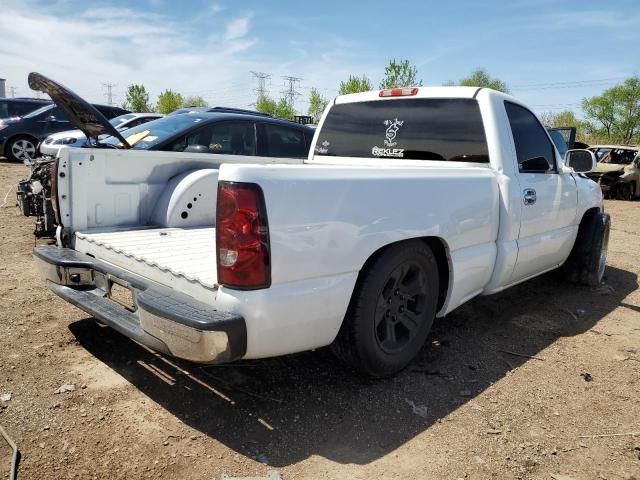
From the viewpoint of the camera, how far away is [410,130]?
4.05m

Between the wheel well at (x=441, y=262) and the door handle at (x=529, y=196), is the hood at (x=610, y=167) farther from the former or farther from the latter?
the wheel well at (x=441, y=262)

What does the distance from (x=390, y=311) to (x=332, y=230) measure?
0.83 meters

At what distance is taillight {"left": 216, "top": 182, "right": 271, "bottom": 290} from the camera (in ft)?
7.26

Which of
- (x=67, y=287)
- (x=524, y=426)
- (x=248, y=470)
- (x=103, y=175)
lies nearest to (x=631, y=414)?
(x=524, y=426)

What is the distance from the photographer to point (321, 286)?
246cm

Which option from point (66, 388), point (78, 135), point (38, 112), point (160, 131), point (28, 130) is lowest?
point (66, 388)

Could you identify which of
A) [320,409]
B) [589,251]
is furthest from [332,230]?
[589,251]

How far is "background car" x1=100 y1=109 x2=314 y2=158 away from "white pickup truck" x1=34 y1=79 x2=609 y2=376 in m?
2.31

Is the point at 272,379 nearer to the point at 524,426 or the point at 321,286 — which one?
the point at 321,286

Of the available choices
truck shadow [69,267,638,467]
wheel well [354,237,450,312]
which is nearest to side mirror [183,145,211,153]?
truck shadow [69,267,638,467]

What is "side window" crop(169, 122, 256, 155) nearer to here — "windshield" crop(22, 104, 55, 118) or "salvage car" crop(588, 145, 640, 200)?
"windshield" crop(22, 104, 55, 118)

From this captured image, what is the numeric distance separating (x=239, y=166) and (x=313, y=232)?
46 centimetres

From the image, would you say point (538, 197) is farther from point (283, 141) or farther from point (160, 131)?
point (160, 131)

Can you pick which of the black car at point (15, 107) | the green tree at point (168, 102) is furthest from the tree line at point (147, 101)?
the black car at point (15, 107)
